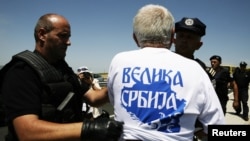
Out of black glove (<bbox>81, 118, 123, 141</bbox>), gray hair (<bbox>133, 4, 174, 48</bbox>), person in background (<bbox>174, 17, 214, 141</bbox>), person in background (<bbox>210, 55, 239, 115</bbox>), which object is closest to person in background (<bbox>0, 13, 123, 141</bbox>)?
black glove (<bbox>81, 118, 123, 141</bbox>)

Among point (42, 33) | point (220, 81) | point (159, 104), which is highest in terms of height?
point (42, 33)

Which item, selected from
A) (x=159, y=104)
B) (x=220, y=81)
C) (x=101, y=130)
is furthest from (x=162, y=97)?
(x=220, y=81)

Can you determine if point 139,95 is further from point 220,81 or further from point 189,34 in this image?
point 220,81

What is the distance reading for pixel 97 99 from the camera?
285 centimetres

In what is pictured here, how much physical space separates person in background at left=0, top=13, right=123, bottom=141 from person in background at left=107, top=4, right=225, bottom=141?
0.16 metres

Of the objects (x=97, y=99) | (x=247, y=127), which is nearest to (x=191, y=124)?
(x=247, y=127)

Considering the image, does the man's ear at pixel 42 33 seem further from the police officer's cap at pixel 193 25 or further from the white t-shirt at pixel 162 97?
the police officer's cap at pixel 193 25

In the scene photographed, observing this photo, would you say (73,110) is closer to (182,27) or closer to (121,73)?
(121,73)

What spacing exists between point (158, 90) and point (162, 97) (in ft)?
0.16

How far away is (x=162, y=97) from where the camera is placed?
5.96 ft

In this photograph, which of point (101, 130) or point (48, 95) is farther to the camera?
point (48, 95)

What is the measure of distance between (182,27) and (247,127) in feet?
5.33

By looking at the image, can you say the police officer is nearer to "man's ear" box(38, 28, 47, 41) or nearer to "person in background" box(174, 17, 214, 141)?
"person in background" box(174, 17, 214, 141)

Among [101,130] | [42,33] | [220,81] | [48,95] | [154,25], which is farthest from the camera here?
[220,81]
